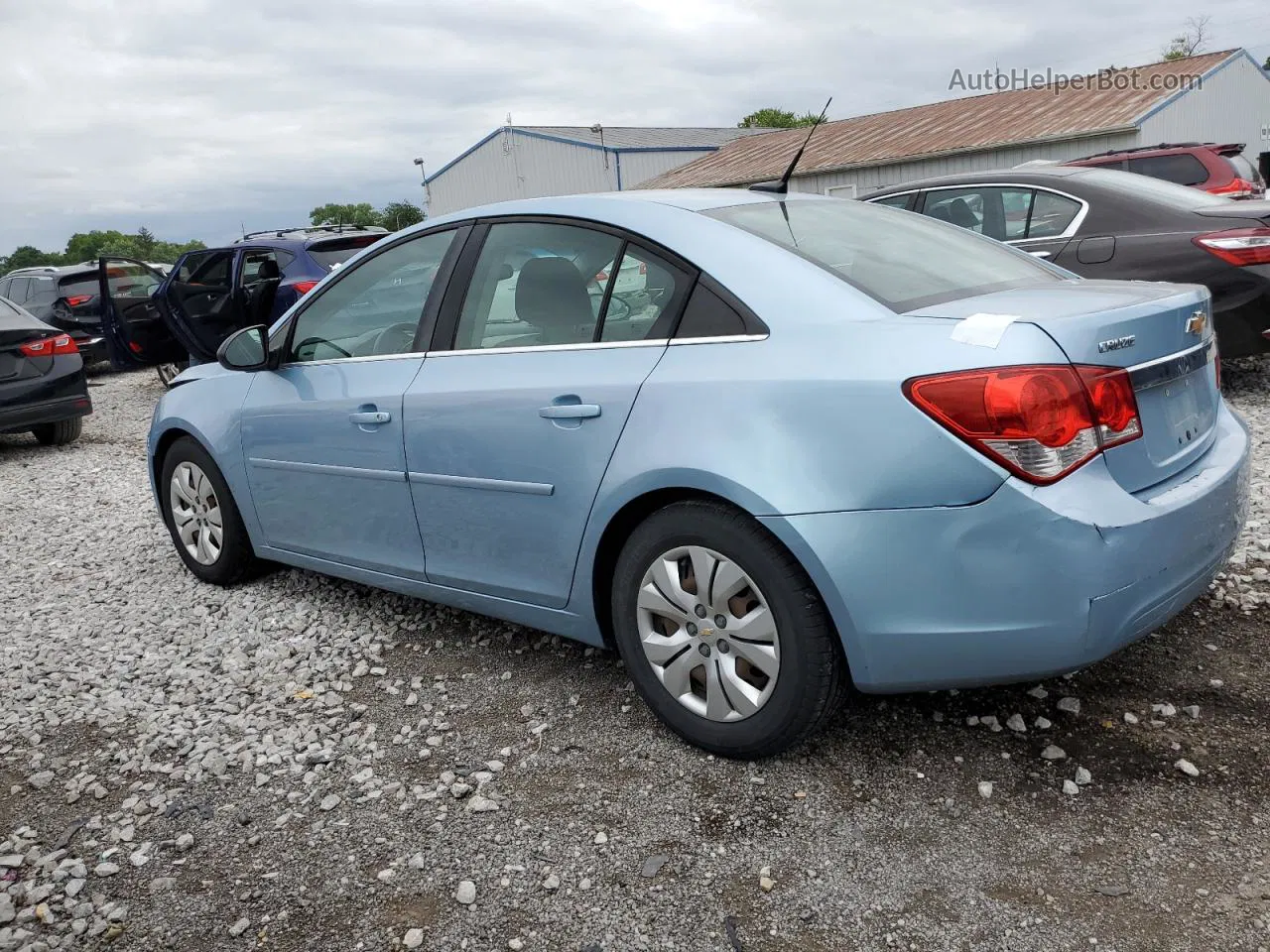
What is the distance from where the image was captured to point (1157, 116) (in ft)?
79.7

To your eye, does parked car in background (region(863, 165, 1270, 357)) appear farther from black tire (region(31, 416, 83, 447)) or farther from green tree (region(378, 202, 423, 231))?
green tree (region(378, 202, 423, 231))

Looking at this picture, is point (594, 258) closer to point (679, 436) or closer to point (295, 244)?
point (679, 436)

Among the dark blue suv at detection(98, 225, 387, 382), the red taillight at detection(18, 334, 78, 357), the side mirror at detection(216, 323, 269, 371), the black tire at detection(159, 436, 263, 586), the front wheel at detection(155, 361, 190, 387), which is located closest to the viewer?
the side mirror at detection(216, 323, 269, 371)

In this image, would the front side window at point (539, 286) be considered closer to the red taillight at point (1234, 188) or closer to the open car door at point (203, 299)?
the open car door at point (203, 299)

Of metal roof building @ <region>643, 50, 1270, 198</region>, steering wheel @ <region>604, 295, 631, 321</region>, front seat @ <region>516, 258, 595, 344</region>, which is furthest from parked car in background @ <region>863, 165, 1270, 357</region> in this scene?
metal roof building @ <region>643, 50, 1270, 198</region>

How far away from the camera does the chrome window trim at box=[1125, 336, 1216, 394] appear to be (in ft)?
8.64

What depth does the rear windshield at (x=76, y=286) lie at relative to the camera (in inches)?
637

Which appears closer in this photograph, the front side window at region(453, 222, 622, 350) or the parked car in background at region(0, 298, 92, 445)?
the front side window at region(453, 222, 622, 350)

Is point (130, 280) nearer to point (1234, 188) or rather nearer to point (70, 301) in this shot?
point (70, 301)

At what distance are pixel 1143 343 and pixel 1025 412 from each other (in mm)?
484

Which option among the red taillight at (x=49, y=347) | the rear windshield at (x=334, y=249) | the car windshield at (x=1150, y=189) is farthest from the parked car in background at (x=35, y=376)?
the car windshield at (x=1150, y=189)

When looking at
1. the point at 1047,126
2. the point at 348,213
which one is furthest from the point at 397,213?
the point at 1047,126

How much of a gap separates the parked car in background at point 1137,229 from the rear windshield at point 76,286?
540 inches

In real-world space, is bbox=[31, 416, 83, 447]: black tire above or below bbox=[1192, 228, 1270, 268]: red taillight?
below
